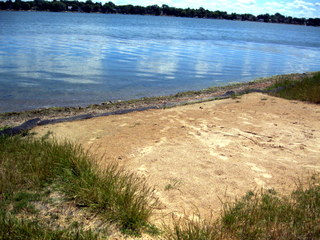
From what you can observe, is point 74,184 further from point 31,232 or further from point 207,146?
point 207,146

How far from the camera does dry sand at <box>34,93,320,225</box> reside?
510 cm

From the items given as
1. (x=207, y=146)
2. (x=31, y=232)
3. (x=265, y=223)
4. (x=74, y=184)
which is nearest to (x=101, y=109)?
(x=207, y=146)

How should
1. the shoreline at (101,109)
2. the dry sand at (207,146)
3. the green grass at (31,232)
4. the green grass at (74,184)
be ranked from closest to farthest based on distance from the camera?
the green grass at (31,232), the green grass at (74,184), the dry sand at (207,146), the shoreline at (101,109)

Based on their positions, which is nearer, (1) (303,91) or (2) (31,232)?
(2) (31,232)

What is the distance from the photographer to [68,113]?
36.0 ft

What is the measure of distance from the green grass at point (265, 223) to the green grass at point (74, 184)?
505 mm

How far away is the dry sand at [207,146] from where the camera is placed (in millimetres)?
5098

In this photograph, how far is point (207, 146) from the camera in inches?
274

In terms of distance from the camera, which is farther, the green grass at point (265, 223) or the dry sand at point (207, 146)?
the dry sand at point (207, 146)

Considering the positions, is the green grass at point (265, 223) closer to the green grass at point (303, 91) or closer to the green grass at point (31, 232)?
the green grass at point (31, 232)

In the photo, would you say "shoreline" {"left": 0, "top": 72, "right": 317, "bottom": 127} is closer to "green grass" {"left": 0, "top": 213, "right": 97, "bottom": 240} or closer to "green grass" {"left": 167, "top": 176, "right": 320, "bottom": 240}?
"green grass" {"left": 0, "top": 213, "right": 97, "bottom": 240}

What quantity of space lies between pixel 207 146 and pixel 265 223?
341 cm

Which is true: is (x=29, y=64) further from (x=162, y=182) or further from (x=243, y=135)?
(x=162, y=182)

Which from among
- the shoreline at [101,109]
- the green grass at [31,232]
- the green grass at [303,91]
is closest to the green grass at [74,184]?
the green grass at [31,232]
